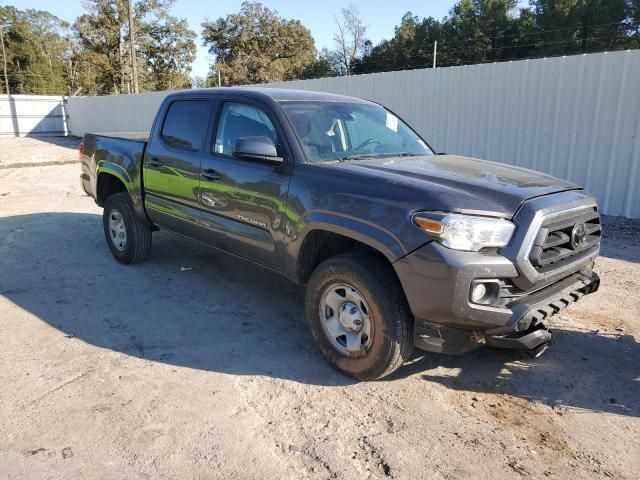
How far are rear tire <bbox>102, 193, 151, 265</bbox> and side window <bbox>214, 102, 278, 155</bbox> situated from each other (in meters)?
1.72

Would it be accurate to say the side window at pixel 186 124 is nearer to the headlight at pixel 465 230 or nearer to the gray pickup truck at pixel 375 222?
the gray pickup truck at pixel 375 222

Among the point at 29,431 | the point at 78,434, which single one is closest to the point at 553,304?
the point at 78,434

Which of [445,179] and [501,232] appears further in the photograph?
[445,179]

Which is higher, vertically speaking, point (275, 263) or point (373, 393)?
A: point (275, 263)

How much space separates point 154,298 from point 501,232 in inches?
132

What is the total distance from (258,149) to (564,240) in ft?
6.93

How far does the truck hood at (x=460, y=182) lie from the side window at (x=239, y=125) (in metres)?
0.81

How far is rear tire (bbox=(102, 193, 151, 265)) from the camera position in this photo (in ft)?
18.5

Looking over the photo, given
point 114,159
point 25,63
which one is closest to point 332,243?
point 114,159

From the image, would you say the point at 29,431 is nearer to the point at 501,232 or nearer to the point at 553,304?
the point at 501,232

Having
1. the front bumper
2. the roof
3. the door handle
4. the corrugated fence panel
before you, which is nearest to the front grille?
the front bumper

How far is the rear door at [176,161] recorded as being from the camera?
461 centimetres

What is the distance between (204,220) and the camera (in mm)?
4535

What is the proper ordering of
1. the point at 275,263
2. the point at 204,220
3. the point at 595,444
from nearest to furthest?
the point at 595,444 < the point at 275,263 < the point at 204,220
